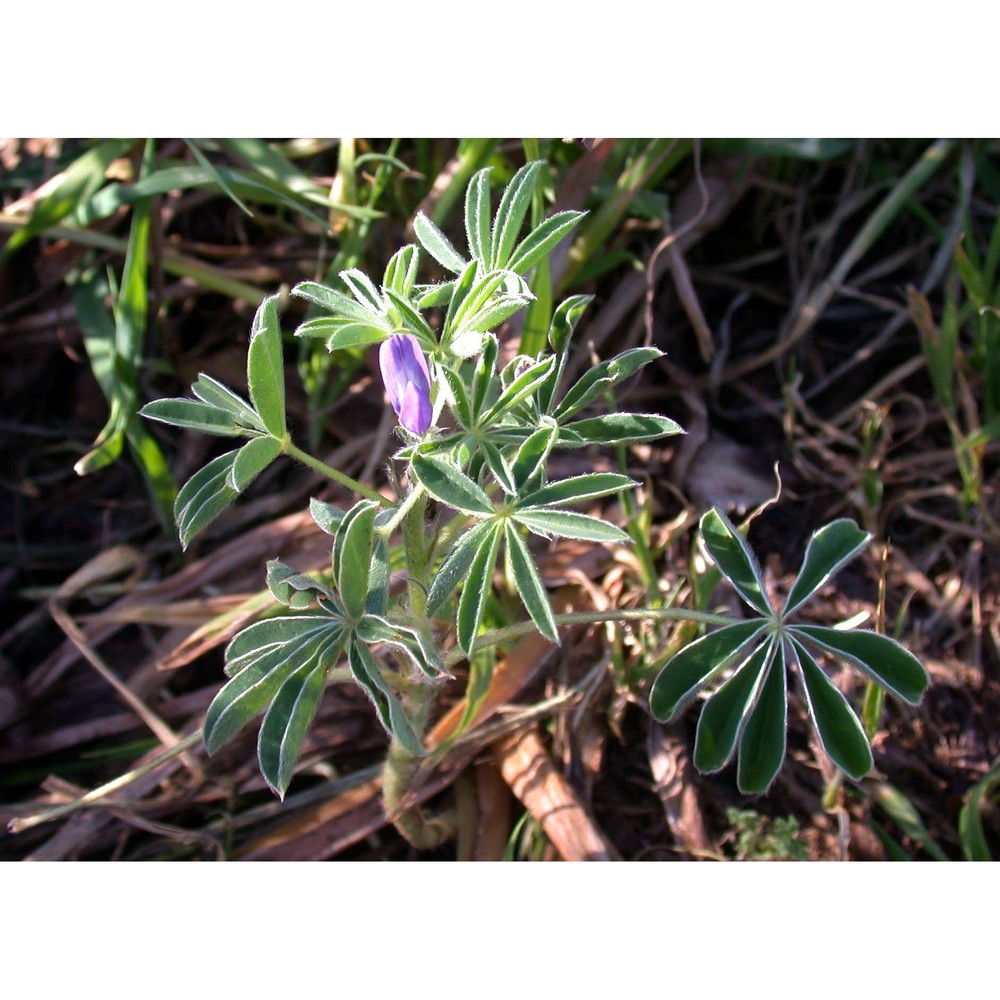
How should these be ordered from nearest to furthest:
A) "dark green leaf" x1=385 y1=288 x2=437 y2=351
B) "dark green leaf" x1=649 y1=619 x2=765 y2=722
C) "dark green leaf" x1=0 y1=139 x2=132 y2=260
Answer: "dark green leaf" x1=385 y1=288 x2=437 y2=351 < "dark green leaf" x1=649 y1=619 x2=765 y2=722 < "dark green leaf" x1=0 y1=139 x2=132 y2=260

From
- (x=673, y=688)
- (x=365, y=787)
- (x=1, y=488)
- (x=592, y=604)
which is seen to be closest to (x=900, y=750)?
(x=592, y=604)

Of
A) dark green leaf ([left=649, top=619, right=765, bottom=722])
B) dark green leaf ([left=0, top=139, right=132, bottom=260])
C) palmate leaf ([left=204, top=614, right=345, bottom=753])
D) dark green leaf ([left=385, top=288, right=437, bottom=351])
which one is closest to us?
dark green leaf ([left=385, top=288, right=437, bottom=351])

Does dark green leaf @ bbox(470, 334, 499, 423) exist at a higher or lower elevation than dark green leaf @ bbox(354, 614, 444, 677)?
higher

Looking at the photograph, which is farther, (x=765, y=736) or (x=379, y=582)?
(x=765, y=736)

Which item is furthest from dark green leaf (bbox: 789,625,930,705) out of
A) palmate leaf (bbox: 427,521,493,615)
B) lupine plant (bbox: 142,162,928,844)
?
palmate leaf (bbox: 427,521,493,615)

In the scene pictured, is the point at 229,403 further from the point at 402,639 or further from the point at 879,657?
the point at 879,657

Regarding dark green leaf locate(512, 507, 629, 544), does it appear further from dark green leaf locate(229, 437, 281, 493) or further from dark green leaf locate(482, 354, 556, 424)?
dark green leaf locate(229, 437, 281, 493)

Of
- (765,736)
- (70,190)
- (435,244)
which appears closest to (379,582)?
(435,244)
